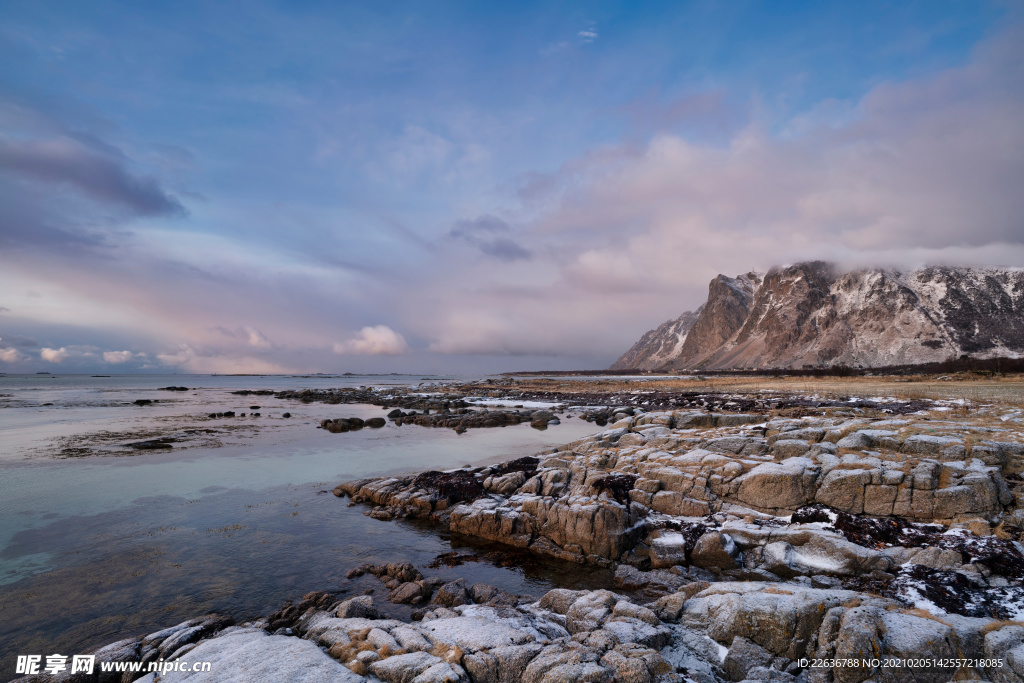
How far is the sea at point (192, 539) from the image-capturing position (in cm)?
1039

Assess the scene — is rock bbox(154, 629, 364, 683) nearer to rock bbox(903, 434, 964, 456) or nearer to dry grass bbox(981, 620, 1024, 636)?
dry grass bbox(981, 620, 1024, 636)

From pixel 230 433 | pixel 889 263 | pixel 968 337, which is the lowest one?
pixel 230 433

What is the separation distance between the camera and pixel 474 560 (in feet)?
45.3

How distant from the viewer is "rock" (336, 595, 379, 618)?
9.30 m

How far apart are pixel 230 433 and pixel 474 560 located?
120ft

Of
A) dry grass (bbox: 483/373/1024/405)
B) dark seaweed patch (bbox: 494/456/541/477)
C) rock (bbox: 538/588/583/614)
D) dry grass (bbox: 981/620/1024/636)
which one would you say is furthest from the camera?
dry grass (bbox: 483/373/1024/405)

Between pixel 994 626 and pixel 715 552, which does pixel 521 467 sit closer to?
pixel 715 552

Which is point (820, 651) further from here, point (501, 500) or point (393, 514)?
point (393, 514)

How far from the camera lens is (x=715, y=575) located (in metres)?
11.8

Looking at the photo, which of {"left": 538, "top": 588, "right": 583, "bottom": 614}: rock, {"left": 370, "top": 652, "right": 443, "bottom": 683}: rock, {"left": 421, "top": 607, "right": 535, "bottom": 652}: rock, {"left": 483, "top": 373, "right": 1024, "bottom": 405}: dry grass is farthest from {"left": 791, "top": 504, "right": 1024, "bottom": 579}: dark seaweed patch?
{"left": 483, "top": 373, "right": 1024, "bottom": 405}: dry grass

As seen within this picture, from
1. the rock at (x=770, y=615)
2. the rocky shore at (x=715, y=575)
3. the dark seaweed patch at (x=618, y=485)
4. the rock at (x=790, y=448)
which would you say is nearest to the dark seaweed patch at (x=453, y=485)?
the rocky shore at (x=715, y=575)

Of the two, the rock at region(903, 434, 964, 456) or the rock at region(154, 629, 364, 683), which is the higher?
the rock at region(903, 434, 964, 456)

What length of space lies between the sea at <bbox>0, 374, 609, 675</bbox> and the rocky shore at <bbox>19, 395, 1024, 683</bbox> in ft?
4.64

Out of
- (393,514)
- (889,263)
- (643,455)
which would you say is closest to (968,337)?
(889,263)
